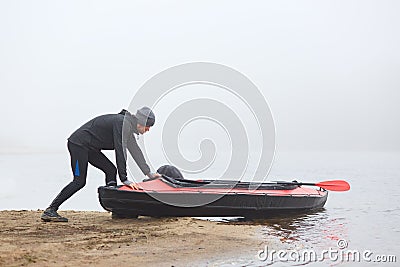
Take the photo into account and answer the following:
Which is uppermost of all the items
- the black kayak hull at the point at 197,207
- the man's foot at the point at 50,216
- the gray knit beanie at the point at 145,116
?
the gray knit beanie at the point at 145,116

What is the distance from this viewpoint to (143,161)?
8.16 meters

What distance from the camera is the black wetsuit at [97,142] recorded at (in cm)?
770

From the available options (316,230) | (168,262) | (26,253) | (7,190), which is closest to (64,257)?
(26,253)

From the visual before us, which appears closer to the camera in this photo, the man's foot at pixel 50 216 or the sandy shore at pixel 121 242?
the sandy shore at pixel 121 242

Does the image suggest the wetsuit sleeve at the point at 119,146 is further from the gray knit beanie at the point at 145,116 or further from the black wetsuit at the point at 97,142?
the gray knit beanie at the point at 145,116

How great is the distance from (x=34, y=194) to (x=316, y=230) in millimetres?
10139

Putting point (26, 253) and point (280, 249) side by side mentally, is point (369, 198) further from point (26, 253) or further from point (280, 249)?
point (26, 253)

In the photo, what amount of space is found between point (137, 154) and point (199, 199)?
1176mm

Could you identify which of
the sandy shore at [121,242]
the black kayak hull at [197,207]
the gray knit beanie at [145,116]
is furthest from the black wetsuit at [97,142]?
the sandy shore at [121,242]

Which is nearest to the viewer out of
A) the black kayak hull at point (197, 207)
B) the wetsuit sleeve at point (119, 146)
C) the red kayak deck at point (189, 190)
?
the wetsuit sleeve at point (119, 146)

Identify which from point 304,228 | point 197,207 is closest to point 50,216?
point 197,207

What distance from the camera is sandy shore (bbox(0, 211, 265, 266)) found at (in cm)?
531

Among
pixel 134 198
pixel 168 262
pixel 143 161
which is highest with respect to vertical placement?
pixel 143 161

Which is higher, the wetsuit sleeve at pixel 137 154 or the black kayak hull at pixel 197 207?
the wetsuit sleeve at pixel 137 154
